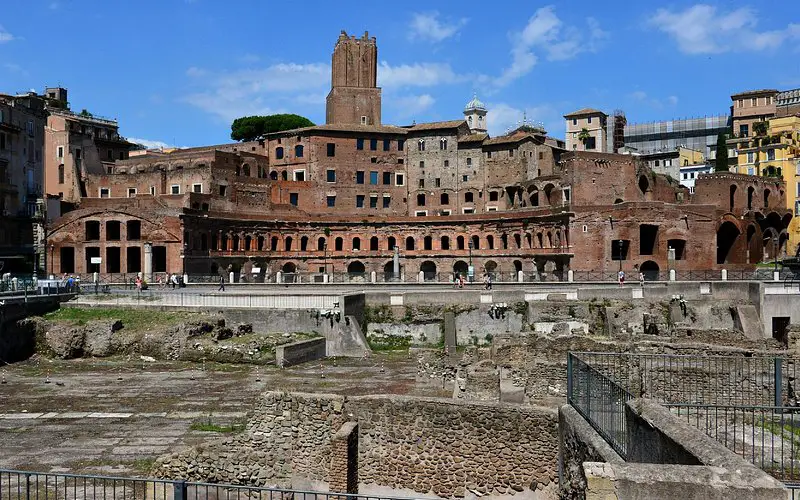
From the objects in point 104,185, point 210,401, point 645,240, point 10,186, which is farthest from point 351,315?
point 104,185

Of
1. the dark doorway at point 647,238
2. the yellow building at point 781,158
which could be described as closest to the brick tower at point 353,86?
the dark doorway at point 647,238

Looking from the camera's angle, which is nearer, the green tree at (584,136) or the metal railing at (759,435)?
the metal railing at (759,435)

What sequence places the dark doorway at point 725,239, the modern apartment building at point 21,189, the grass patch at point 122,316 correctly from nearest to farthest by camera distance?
the grass patch at point 122,316, the modern apartment building at point 21,189, the dark doorway at point 725,239

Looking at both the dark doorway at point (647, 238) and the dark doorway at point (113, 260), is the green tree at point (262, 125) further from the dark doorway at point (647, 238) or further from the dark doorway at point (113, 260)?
the dark doorway at point (647, 238)

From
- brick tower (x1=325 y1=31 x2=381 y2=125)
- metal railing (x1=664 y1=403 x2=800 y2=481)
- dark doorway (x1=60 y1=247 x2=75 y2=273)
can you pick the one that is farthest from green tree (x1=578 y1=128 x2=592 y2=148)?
metal railing (x1=664 y1=403 x2=800 y2=481)

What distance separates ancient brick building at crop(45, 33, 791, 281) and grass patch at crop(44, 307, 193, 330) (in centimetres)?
1641

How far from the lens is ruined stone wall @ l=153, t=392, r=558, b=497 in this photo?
1293cm

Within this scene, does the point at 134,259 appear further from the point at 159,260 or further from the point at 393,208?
the point at 393,208

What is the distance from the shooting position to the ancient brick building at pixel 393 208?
57.4m

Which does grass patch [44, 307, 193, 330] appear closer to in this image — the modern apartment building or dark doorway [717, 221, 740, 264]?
the modern apartment building

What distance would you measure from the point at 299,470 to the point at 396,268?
48589 millimetres

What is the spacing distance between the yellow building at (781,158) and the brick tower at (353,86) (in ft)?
133

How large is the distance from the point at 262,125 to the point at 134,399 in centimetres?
7807

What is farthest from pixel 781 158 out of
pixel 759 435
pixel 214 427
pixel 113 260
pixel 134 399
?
pixel 214 427
